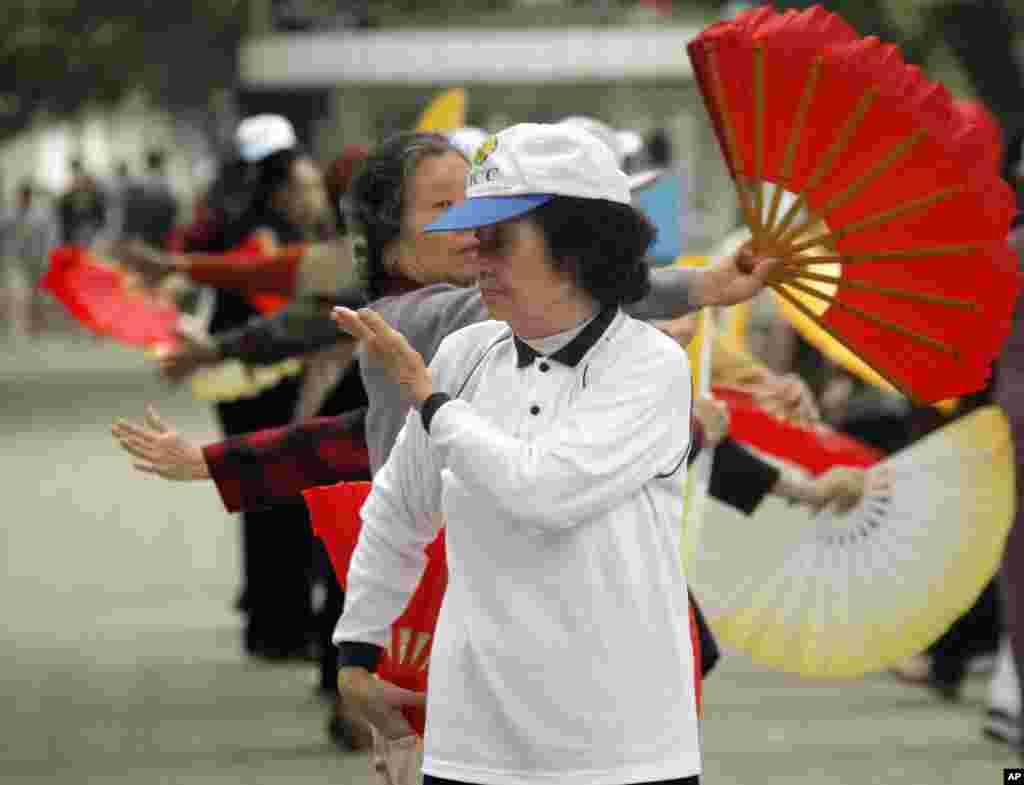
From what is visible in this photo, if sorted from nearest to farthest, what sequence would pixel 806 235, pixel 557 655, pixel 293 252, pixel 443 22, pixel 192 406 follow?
1. pixel 557 655
2. pixel 806 235
3. pixel 293 252
4. pixel 192 406
5. pixel 443 22

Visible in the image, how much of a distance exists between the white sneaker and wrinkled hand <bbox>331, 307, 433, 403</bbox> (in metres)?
4.89

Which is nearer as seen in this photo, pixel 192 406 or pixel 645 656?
pixel 645 656

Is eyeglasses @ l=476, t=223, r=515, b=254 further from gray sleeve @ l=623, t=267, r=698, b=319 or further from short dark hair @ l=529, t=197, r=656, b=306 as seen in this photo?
gray sleeve @ l=623, t=267, r=698, b=319

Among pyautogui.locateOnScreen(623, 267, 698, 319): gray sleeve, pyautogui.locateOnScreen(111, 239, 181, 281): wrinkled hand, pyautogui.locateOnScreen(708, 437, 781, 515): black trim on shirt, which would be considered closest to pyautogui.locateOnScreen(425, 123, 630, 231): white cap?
pyautogui.locateOnScreen(623, 267, 698, 319): gray sleeve

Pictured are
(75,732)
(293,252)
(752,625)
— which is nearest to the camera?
(752,625)

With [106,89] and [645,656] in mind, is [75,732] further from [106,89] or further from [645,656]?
[106,89]

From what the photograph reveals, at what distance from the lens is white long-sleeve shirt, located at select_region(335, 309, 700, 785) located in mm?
3971

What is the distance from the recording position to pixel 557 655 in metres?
3.99

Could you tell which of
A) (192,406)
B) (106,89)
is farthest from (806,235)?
(106,89)

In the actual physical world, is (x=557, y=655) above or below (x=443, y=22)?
below

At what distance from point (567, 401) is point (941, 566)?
3.29m

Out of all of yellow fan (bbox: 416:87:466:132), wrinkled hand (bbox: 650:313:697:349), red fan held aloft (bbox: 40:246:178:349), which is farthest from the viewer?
red fan held aloft (bbox: 40:246:178:349)

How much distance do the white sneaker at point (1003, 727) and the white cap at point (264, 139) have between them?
153 inches

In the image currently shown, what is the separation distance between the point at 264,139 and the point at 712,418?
466 cm
